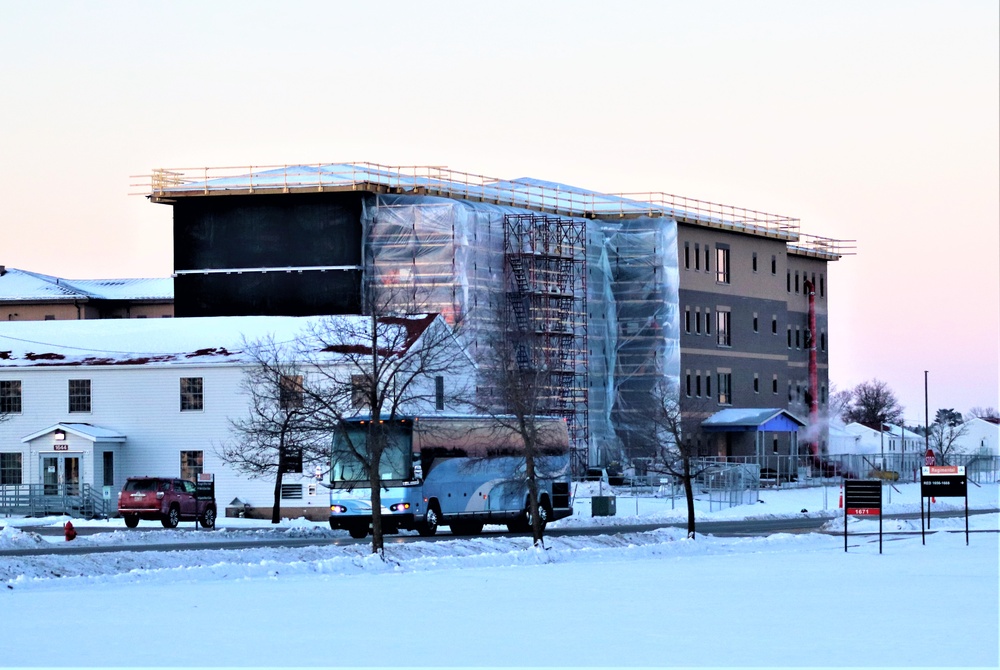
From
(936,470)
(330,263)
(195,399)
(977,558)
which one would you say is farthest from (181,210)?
(977,558)

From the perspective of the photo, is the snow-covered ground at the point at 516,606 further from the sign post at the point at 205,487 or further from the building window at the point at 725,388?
the building window at the point at 725,388

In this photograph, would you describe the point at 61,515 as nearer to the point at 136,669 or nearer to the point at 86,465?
the point at 86,465

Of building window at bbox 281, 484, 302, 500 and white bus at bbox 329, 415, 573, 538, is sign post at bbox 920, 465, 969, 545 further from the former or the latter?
building window at bbox 281, 484, 302, 500

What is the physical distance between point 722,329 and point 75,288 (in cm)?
5320

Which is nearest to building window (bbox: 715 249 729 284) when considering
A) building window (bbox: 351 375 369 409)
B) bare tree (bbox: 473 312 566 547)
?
bare tree (bbox: 473 312 566 547)

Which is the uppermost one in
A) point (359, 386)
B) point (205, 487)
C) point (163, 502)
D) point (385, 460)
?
point (359, 386)

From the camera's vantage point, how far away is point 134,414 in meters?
66.1

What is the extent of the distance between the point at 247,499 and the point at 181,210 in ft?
75.3

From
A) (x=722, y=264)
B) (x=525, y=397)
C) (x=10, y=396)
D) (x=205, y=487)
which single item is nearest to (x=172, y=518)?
(x=205, y=487)

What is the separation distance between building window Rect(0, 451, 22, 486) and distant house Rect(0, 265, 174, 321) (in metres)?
51.6

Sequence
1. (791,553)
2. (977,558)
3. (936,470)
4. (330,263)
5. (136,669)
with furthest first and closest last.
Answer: (330,263) → (936,470) → (791,553) → (977,558) → (136,669)

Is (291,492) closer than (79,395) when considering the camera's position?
Yes

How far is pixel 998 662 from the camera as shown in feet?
56.7

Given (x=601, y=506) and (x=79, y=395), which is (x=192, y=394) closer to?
(x=79, y=395)
